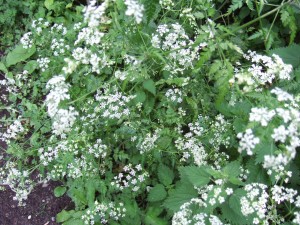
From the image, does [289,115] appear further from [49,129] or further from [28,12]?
[28,12]

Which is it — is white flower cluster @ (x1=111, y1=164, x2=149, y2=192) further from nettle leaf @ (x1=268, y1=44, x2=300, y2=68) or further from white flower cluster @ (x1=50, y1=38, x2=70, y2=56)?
nettle leaf @ (x1=268, y1=44, x2=300, y2=68)

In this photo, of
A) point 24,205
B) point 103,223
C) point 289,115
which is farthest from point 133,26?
point 24,205

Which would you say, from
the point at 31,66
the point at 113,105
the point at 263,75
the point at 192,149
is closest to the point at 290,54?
Result: the point at 263,75

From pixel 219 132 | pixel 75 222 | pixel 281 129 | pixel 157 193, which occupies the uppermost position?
pixel 281 129

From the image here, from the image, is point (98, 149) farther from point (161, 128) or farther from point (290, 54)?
point (290, 54)

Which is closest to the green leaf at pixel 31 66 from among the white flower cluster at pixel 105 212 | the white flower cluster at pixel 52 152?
the white flower cluster at pixel 52 152

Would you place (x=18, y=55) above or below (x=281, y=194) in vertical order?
below

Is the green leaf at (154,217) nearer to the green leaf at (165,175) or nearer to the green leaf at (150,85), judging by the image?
the green leaf at (165,175)
